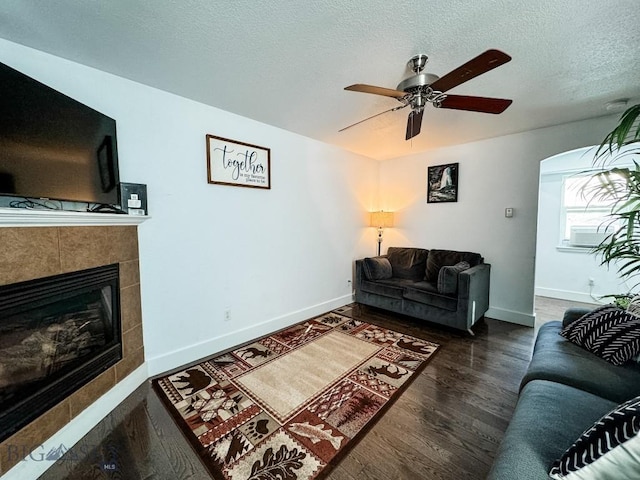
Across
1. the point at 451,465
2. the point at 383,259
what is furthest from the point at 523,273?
the point at 451,465

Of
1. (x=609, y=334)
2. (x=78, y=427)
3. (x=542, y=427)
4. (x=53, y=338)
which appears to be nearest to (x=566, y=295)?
(x=609, y=334)

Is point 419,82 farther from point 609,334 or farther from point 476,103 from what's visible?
point 609,334

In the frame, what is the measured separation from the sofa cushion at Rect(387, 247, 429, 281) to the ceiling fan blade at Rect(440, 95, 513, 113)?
7.57ft

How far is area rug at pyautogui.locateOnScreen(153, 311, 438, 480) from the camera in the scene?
1362mm

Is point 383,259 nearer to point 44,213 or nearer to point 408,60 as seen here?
point 408,60

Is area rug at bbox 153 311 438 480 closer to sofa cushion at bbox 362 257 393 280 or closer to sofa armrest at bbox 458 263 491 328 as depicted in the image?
sofa armrest at bbox 458 263 491 328

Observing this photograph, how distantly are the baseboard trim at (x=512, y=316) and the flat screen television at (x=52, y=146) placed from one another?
435 cm

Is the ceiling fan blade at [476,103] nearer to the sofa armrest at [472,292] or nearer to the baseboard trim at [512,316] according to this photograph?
the sofa armrest at [472,292]

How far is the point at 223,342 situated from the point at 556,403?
249cm

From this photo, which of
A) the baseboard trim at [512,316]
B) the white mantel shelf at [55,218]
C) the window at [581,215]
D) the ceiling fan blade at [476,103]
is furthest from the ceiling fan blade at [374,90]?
the window at [581,215]

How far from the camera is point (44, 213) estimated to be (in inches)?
51.5

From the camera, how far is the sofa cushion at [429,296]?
286 cm

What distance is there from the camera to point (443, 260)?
11.4 feet

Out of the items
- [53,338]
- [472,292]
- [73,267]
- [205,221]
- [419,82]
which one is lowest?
[472,292]
